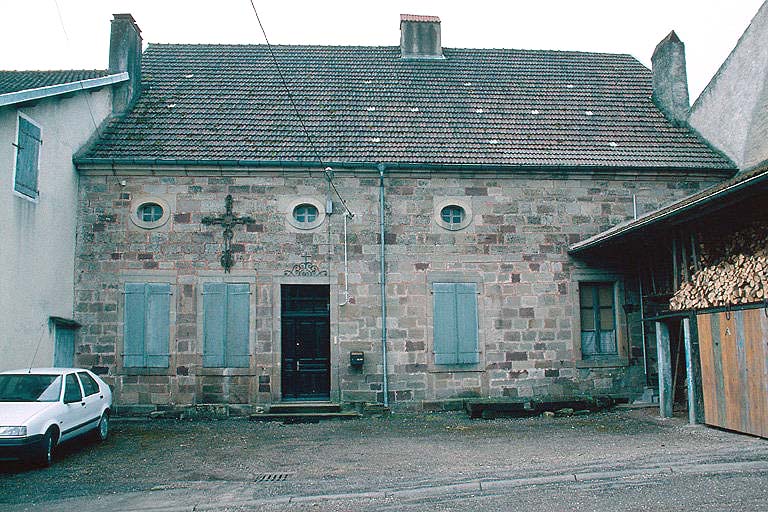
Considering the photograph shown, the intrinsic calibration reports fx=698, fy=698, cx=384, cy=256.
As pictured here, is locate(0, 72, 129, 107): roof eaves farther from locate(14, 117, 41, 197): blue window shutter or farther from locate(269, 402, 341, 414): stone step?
locate(269, 402, 341, 414): stone step

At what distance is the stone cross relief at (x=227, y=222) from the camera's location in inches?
528

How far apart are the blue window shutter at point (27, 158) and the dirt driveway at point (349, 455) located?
4.33 metres

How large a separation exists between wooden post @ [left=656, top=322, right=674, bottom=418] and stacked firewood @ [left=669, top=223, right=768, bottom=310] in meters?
0.51

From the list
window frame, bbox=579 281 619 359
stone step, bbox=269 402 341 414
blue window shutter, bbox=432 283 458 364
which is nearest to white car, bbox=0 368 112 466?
stone step, bbox=269 402 341 414

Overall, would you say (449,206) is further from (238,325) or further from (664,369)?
(664,369)

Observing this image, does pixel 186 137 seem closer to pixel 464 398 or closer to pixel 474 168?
pixel 474 168

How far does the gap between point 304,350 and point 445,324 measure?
2779 millimetres

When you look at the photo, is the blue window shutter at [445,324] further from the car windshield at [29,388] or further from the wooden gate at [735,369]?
the car windshield at [29,388]

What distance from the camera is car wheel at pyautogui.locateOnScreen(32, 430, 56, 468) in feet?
27.8

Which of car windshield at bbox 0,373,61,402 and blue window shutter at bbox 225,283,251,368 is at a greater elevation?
blue window shutter at bbox 225,283,251,368

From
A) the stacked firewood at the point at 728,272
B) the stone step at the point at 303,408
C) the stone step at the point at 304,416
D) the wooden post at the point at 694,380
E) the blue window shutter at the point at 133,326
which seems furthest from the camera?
the blue window shutter at the point at 133,326

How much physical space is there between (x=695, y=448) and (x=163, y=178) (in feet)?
33.8

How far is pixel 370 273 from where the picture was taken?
13.5 meters

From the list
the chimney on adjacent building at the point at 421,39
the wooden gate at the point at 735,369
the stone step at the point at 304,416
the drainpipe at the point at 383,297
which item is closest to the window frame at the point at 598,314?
the wooden gate at the point at 735,369
